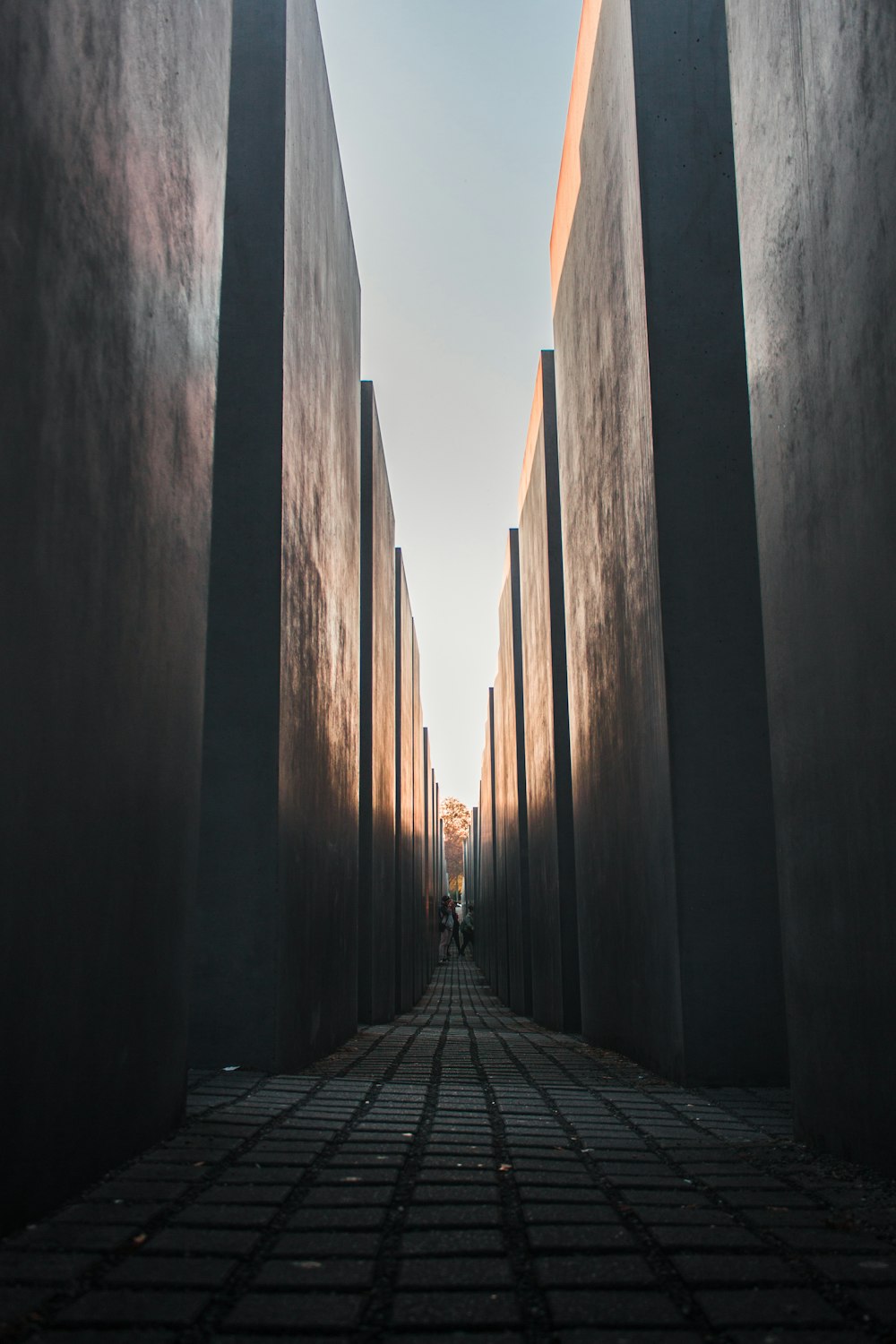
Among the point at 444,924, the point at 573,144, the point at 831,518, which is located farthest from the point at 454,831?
the point at 831,518

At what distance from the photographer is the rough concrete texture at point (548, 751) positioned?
11.3 m

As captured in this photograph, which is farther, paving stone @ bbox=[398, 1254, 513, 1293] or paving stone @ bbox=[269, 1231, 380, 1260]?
paving stone @ bbox=[269, 1231, 380, 1260]

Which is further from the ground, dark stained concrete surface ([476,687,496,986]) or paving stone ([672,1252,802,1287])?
dark stained concrete surface ([476,687,496,986])

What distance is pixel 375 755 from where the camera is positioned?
40.1ft

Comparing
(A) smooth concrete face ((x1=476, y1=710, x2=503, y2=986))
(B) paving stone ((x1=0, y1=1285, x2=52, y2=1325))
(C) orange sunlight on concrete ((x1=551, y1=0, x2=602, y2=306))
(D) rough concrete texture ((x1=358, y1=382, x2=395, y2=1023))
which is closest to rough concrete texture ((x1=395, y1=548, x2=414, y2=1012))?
(D) rough concrete texture ((x1=358, y1=382, x2=395, y2=1023))

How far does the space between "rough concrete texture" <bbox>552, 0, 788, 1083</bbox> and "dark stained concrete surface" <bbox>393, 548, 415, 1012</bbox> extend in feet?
24.3

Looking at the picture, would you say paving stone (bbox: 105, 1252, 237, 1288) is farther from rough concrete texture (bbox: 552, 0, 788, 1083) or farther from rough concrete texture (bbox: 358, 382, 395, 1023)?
rough concrete texture (bbox: 358, 382, 395, 1023)

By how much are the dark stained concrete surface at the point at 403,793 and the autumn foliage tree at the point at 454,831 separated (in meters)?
64.4

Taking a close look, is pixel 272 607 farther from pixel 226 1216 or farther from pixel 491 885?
pixel 491 885

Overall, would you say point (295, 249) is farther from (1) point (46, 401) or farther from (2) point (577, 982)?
(2) point (577, 982)

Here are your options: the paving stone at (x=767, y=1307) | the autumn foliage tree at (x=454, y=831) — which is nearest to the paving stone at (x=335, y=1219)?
the paving stone at (x=767, y=1307)

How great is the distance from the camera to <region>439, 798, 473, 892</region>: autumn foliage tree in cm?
8625

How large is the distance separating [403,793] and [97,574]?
48.5 ft

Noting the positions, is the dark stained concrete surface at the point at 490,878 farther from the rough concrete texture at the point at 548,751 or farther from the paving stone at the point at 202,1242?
the paving stone at the point at 202,1242
